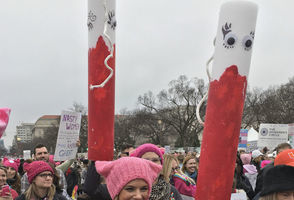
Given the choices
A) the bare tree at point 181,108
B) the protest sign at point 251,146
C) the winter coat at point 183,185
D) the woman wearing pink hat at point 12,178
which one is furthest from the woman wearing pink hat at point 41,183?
the bare tree at point 181,108

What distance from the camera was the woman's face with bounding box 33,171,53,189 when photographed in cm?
367

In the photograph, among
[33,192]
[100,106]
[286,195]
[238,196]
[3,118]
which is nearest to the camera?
[286,195]

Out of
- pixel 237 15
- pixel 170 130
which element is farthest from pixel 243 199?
pixel 170 130

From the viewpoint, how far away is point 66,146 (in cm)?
519

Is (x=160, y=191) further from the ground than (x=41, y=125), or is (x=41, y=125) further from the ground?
(x=160, y=191)

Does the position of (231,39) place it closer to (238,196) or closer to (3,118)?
(3,118)

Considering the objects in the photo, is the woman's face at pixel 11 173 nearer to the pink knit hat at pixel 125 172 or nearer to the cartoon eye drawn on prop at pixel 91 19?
the cartoon eye drawn on prop at pixel 91 19

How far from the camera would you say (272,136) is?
10719 millimetres

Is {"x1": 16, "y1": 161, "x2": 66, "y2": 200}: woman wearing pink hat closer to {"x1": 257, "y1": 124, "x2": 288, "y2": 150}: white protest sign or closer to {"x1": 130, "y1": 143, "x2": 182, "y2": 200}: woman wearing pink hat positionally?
{"x1": 130, "y1": 143, "x2": 182, "y2": 200}: woman wearing pink hat

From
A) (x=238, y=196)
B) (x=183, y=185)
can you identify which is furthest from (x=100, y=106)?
(x=238, y=196)

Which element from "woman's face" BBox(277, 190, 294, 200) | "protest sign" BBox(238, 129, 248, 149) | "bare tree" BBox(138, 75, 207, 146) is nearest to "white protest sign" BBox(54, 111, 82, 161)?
"woman's face" BBox(277, 190, 294, 200)

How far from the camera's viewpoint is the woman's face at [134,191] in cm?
208

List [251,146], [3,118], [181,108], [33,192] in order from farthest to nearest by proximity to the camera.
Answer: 1. [181,108]
2. [251,146]
3. [33,192]
4. [3,118]

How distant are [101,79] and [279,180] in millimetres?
1536
